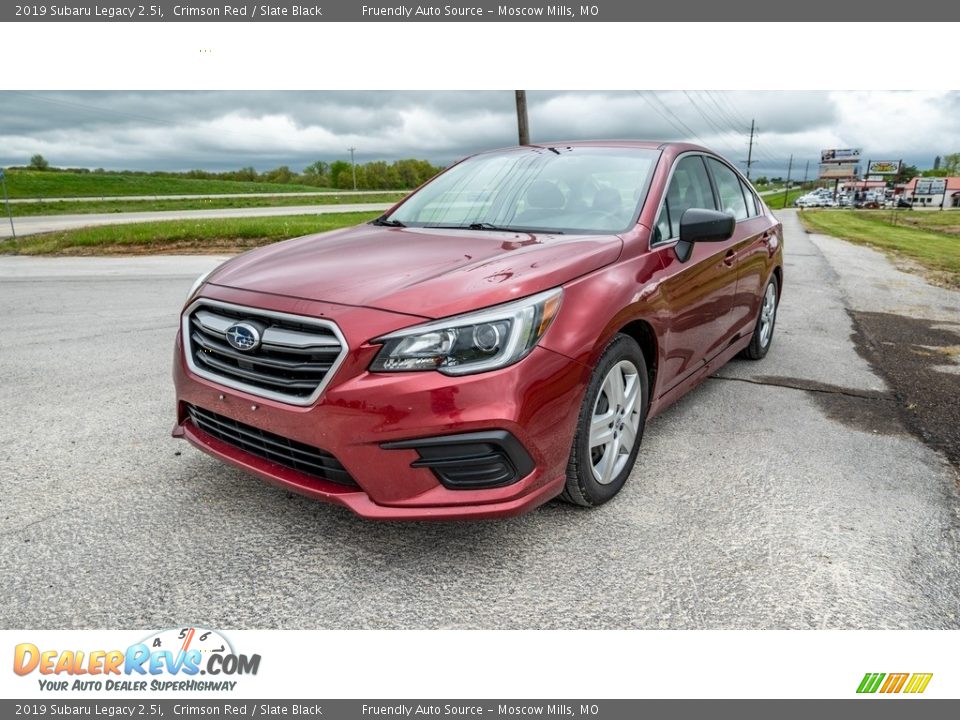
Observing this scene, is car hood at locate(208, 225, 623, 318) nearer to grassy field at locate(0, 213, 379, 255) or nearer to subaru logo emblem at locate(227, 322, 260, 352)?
subaru logo emblem at locate(227, 322, 260, 352)

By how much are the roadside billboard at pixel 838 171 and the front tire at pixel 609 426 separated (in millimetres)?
174860

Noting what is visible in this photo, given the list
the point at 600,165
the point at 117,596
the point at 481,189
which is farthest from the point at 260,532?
the point at 600,165

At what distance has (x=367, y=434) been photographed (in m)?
2.32

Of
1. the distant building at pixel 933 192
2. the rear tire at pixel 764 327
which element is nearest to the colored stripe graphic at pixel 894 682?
the rear tire at pixel 764 327

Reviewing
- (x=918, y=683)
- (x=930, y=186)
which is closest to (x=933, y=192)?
(x=930, y=186)

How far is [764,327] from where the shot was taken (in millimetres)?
5516

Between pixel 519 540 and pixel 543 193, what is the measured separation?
6.09ft

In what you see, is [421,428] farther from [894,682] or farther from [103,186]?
[103,186]

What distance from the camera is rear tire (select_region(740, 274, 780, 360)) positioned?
17.6 feet

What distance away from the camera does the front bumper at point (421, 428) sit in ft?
7.55

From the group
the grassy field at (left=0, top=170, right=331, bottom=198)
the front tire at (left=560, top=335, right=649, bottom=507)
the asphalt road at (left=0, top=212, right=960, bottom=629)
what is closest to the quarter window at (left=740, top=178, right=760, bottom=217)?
the asphalt road at (left=0, top=212, right=960, bottom=629)

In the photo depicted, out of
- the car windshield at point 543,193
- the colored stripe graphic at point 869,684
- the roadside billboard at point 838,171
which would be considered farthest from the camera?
the roadside billboard at point 838,171

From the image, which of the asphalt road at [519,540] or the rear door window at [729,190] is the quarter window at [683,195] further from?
the asphalt road at [519,540]

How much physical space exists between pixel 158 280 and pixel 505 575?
9728 mm
